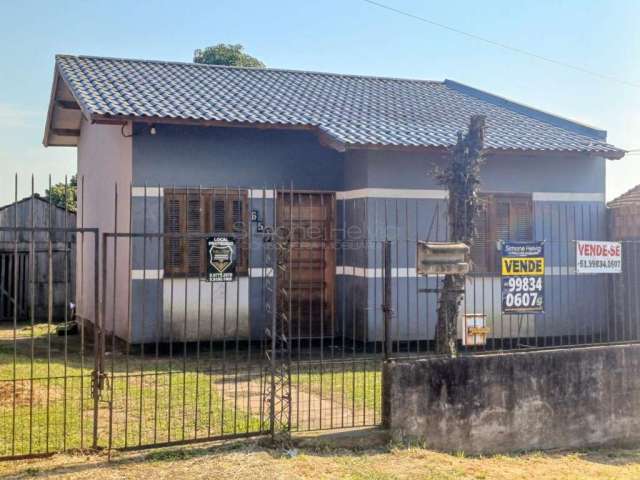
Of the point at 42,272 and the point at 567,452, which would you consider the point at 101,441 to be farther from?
the point at 42,272

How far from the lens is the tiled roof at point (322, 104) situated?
38.2 ft

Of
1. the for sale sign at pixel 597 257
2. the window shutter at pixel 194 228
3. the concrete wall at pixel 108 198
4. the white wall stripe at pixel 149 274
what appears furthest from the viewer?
the concrete wall at pixel 108 198

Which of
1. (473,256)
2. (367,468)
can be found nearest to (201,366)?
(367,468)

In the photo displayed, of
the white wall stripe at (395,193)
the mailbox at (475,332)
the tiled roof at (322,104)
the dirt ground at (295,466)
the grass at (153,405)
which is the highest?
the tiled roof at (322,104)

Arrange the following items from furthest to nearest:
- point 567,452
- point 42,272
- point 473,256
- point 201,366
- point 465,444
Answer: point 42,272 < point 473,256 < point 201,366 < point 567,452 < point 465,444

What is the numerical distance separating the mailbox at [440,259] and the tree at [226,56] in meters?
21.3

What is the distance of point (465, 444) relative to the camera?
7184 mm

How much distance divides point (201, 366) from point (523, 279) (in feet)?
14.9

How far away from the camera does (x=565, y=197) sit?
13.0 metres

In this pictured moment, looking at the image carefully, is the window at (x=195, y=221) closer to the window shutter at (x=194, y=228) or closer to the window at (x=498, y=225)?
the window shutter at (x=194, y=228)

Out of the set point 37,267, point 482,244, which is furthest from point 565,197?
point 37,267

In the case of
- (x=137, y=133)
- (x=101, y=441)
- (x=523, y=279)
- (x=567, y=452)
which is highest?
(x=137, y=133)

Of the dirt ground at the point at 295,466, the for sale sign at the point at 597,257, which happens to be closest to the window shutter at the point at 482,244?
the for sale sign at the point at 597,257

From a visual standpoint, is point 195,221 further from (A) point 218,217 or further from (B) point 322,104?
(B) point 322,104
